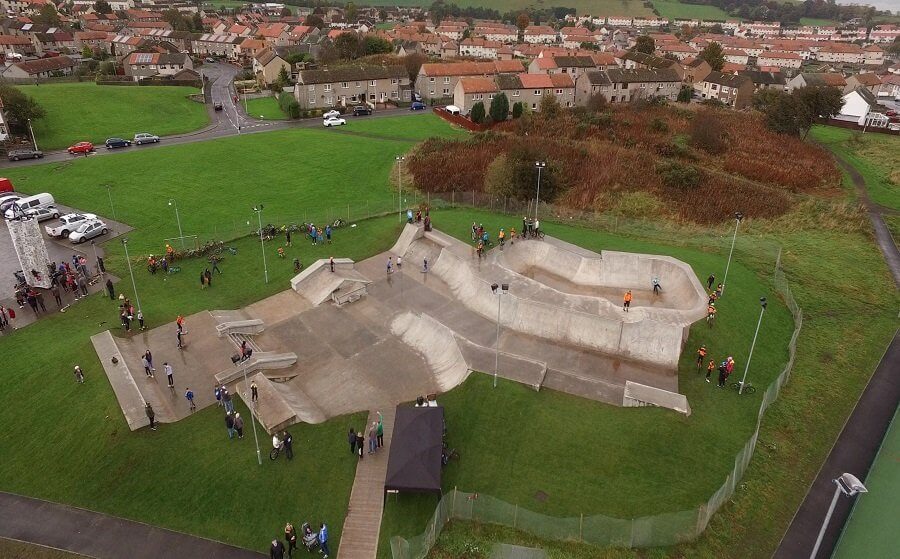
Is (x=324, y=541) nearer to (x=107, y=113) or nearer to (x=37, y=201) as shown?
(x=37, y=201)

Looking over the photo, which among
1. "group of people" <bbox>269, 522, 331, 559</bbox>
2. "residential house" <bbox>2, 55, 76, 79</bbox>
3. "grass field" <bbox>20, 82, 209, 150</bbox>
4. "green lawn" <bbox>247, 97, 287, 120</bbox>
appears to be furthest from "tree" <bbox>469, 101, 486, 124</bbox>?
"residential house" <bbox>2, 55, 76, 79</bbox>

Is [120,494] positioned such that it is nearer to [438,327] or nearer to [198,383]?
[198,383]

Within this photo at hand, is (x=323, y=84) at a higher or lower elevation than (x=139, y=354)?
higher

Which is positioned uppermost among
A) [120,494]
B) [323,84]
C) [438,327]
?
[323,84]

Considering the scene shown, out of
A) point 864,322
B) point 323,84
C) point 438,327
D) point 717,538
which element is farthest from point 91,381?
point 323,84

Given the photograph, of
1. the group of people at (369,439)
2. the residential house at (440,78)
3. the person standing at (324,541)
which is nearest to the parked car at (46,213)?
the group of people at (369,439)

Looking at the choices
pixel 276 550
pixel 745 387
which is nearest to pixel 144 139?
pixel 276 550
